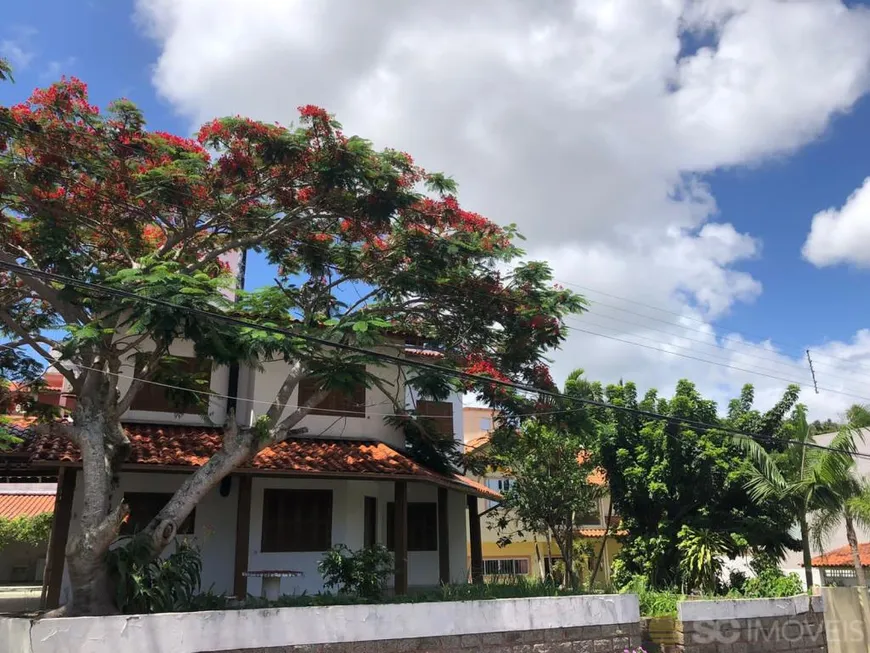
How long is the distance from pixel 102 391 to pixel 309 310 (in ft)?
12.8

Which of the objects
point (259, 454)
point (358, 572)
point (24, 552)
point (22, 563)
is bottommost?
point (358, 572)

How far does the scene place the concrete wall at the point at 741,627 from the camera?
1248cm

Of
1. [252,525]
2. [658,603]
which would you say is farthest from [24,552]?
[658,603]

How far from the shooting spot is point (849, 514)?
605 inches

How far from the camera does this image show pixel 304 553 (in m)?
15.2

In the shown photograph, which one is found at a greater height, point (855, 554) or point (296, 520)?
point (296, 520)

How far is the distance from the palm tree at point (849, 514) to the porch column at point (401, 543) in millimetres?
9752

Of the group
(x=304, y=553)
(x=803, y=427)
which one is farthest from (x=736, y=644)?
(x=304, y=553)

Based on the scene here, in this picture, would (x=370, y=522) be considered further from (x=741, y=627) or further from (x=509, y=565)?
(x=509, y=565)

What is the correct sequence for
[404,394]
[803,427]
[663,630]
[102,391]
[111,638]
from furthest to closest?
[404,394] < [803,427] < [663,630] < [102,391] < [111,638]

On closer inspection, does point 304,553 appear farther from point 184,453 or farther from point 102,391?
point 102,391

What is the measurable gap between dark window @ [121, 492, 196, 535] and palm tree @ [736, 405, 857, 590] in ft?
41.8

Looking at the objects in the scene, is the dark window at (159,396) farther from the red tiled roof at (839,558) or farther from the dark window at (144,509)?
the red tiled roof at (839,558)

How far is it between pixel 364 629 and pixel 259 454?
17.3 feet
